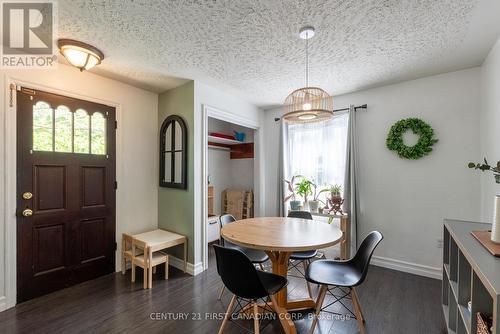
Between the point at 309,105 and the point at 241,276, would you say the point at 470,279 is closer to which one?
the point at 241,276

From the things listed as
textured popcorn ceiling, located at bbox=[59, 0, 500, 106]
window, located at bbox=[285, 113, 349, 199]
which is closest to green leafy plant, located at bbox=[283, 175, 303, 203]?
window, located at bbox=[285, 113, 349, 199]

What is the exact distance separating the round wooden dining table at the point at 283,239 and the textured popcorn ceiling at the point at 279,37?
1738 millimetres

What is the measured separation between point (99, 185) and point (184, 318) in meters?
1.93

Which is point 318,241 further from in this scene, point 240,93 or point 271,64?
point 240,93

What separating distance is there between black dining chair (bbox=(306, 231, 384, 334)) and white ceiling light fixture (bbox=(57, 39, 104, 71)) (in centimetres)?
287

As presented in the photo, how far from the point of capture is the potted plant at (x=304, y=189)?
373 centimetres

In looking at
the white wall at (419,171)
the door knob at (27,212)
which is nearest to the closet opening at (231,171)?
the white wall at (419,171)

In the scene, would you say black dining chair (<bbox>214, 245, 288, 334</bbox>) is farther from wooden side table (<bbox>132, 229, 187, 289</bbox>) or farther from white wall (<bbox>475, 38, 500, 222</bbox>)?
white wall (<bbox>475, 38, 500, 222</bbox>)

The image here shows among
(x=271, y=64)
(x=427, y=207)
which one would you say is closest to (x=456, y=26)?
(x=271, y=64)

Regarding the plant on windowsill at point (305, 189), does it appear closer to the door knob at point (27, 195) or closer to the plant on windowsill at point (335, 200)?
the plant on windowsill at point (335, 200)

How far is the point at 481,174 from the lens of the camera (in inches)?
104

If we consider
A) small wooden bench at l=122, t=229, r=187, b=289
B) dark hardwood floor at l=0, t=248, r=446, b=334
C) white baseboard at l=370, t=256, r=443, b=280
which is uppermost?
small wooden bench at l=122, t=229, r=187, b=289

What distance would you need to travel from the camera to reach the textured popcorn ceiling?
1.70 metres

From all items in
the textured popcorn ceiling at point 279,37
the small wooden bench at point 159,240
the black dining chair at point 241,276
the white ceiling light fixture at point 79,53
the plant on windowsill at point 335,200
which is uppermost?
the textured popcorn ceiling at point 279,37
